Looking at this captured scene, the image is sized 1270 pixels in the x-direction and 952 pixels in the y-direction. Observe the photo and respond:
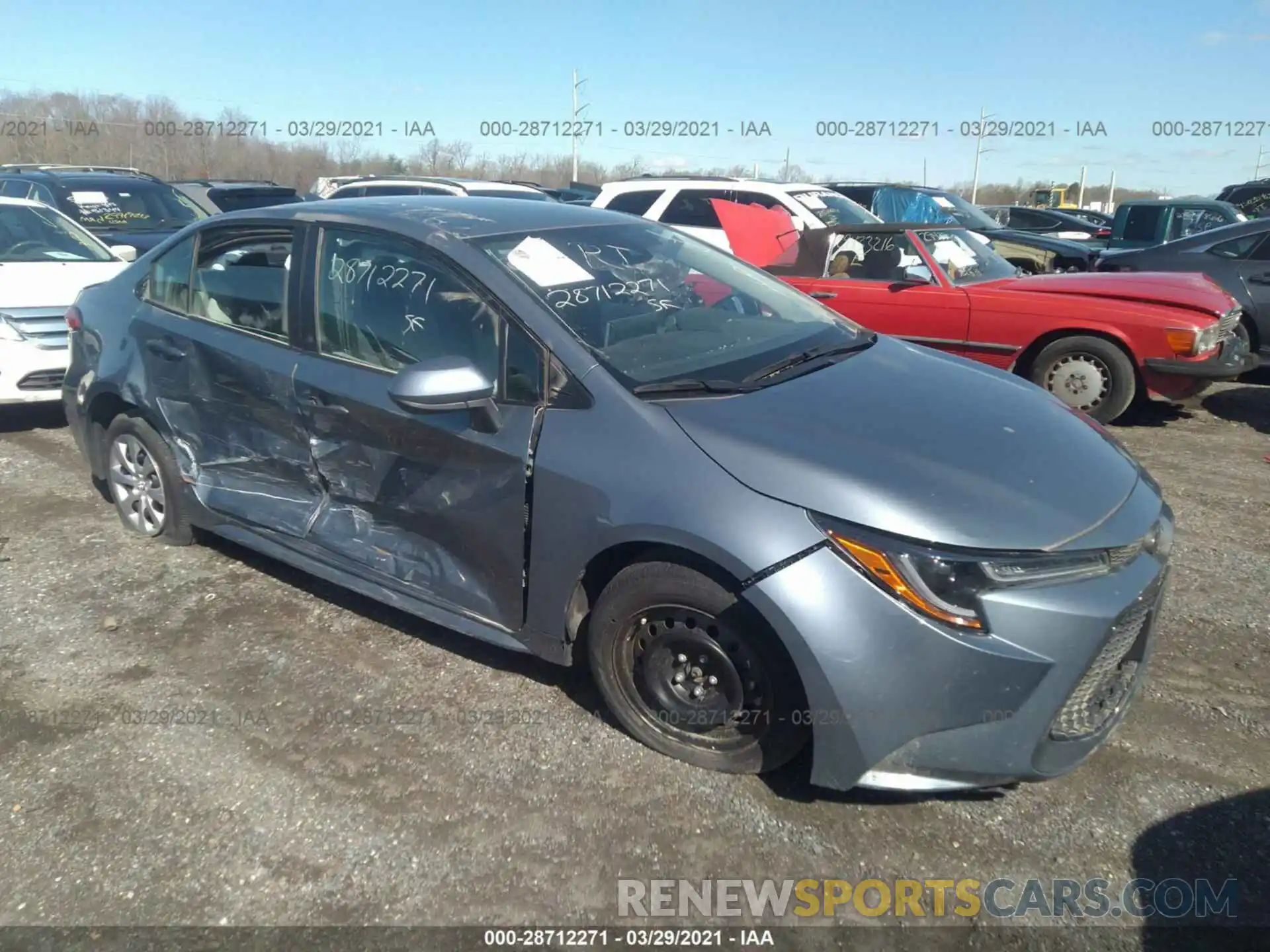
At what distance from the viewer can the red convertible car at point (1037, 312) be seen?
6.37 meters

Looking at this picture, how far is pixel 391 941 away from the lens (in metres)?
2.33

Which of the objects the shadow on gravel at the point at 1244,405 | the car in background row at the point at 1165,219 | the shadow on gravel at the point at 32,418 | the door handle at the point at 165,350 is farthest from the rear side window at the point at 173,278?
the car in background row at the point at 1165,219

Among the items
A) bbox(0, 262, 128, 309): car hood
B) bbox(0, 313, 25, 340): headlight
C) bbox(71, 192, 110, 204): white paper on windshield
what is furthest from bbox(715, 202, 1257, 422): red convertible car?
bbox(71, 192, 110, 204): white paper on windshield

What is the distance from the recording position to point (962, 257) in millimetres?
7297

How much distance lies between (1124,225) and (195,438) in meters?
12.7

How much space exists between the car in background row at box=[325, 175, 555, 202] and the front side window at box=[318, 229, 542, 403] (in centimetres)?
776

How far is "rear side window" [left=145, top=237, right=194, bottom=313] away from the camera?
14.0ft

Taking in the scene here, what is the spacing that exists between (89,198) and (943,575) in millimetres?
10943

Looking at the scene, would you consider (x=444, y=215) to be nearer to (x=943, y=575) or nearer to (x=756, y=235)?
(x=943, y=575)

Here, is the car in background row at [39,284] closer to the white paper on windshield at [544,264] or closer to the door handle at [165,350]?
the door handle at [165,350]

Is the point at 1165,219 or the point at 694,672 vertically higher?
the point at 1165,219

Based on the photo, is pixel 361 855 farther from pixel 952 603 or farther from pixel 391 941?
pixel 952 603

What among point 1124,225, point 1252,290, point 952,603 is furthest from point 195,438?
point 1124,225

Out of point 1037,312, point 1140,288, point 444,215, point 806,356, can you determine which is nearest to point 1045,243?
point 1140,288
